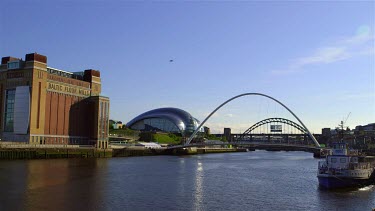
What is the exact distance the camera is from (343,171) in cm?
4394

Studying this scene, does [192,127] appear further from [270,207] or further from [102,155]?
[270,207]

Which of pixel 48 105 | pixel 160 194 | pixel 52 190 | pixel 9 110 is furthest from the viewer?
pixel 48 105

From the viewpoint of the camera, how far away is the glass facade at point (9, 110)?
9782 centimetres

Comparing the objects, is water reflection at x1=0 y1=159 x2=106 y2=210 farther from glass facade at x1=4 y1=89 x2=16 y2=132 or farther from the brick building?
glass facade at x1=4 y1=89 x2=16 y2=132

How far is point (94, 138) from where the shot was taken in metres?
112

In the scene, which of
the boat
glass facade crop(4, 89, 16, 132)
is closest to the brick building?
glass facade crop(4, 89, 16, 132)

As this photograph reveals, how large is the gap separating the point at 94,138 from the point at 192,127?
9162cm

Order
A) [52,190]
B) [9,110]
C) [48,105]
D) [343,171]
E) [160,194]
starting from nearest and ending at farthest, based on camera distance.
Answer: [52,190]
[160,194]
[343,171]
[9,110]
[48,105]

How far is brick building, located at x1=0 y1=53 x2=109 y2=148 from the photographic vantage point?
95.8m

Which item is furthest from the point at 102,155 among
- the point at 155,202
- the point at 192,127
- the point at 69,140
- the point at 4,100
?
the point at 192,127

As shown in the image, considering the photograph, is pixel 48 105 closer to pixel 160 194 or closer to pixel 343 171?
pixel 160 194

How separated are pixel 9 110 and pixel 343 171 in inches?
3212

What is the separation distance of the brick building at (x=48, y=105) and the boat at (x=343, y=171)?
6886 cm

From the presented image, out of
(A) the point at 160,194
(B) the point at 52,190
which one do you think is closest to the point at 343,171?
(A) the point at 160,194
